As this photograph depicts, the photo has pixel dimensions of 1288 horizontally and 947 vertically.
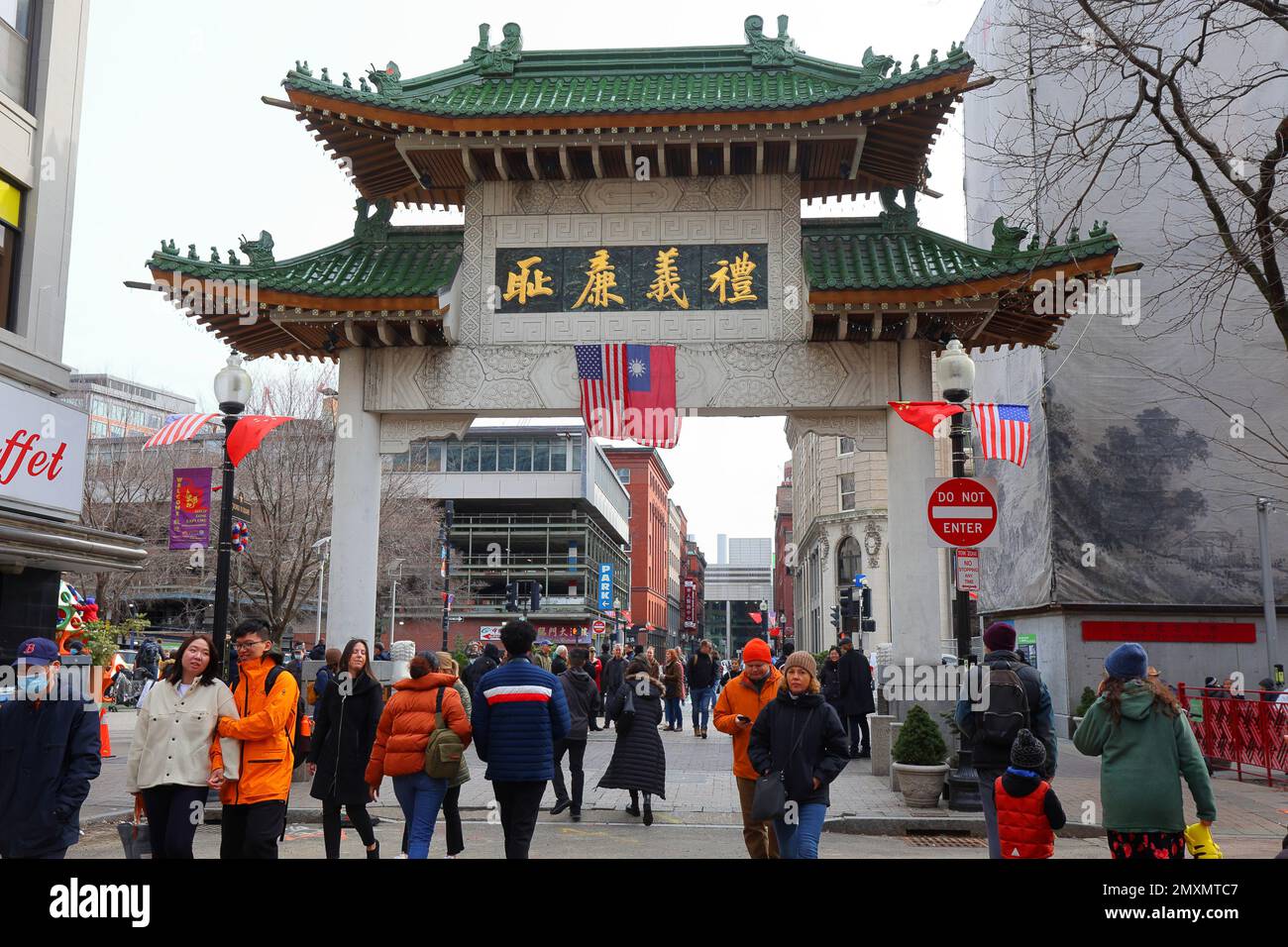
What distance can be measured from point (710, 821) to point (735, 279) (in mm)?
7847

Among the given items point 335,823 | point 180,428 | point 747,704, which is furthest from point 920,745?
point 180,428

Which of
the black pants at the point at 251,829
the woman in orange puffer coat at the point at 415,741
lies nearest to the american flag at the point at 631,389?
the woman in orange puffer coat at the point at 415,741

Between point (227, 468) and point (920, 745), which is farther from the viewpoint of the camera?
point (227, 468)

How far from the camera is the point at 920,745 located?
42.4 feet

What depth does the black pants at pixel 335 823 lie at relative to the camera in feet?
28.1

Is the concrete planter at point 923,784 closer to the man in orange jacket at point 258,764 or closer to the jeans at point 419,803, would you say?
the jeans at point 419,803

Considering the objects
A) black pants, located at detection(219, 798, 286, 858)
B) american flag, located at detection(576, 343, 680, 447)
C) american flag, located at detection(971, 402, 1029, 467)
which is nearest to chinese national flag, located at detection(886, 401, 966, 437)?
american flag, located at detection(971, 402, 1029, 467)

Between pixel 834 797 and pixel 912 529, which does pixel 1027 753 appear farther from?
pixel 912 529

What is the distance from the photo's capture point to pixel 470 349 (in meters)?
16.0

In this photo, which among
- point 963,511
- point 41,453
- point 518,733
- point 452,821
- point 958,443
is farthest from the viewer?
point 41,453

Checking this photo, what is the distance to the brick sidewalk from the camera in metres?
12.4

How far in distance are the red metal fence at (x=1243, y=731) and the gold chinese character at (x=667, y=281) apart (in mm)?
10678
